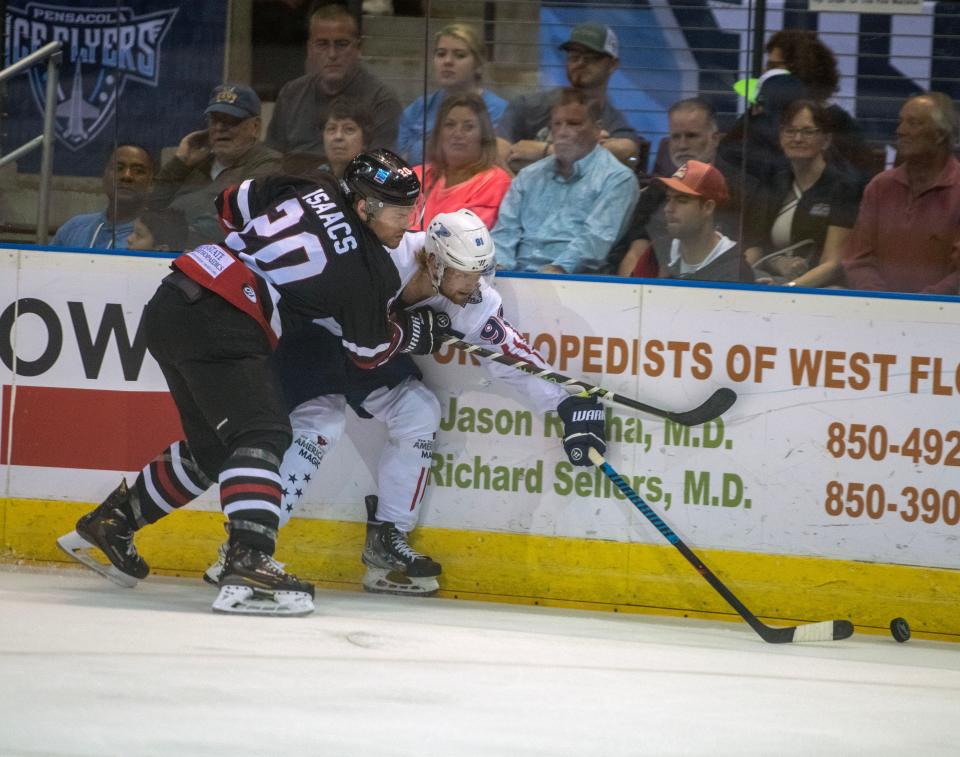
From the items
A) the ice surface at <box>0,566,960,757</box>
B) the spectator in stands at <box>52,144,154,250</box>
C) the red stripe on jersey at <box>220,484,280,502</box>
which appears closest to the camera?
the ice surface at <box>0,566,960,757</box>

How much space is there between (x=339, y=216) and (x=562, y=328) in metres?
0.76

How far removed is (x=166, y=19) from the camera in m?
4.38

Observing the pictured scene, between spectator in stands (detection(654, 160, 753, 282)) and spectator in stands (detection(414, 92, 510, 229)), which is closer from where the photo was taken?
spectator in stands (detection(654, 160, 753, 282))

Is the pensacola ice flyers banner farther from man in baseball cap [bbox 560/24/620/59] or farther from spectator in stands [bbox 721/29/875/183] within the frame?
spectator in stands [bbox 721/29/875/183]

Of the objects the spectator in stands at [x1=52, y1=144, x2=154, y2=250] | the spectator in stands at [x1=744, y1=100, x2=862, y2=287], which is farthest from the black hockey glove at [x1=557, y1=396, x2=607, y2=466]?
the spectator in stands at [x1=52, y1=144, x2=154, y2=250]

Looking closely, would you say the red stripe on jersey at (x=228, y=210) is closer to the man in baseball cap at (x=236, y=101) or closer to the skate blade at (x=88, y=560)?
the man in baseball cap at (x=236, y=101)

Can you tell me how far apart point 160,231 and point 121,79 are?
1.71ft

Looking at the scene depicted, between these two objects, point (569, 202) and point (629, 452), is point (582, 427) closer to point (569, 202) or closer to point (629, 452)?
point (629, 452)

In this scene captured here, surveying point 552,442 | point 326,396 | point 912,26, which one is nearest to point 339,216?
point 326,396

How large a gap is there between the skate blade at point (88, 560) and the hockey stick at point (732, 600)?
1349 mm

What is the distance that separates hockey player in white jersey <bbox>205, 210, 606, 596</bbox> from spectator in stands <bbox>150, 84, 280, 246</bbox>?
0.69 m

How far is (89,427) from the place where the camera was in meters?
4.17

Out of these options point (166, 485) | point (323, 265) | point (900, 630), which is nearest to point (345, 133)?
point (323, 265)

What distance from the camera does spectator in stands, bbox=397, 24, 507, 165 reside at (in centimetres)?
420
